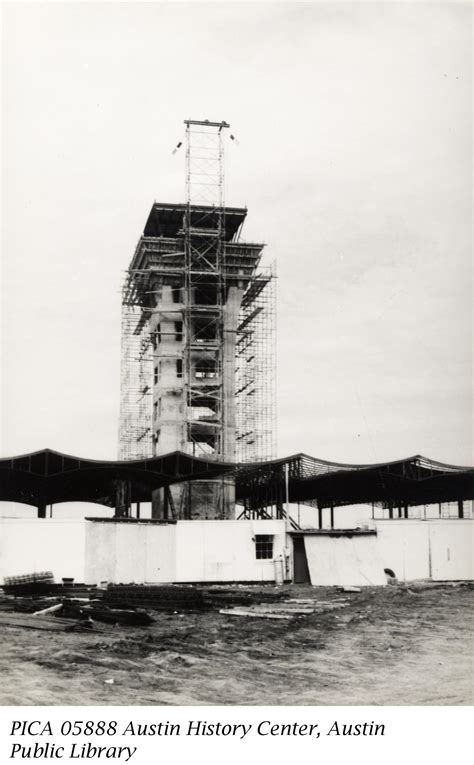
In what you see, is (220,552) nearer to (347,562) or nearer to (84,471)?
(347,562)

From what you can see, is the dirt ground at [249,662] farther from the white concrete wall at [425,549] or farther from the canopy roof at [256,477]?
the canopy roof at [256,477]

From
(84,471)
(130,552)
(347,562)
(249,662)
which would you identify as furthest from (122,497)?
(249,662)

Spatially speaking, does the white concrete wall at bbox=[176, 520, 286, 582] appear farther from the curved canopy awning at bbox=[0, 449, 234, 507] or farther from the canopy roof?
the curved canopy awning at bbox=[0, 449, 234, 507]

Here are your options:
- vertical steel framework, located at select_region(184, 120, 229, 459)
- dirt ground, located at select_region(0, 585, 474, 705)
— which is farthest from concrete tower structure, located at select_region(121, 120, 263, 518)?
dirt ground, located at select_region(0, 585, 474, 705)


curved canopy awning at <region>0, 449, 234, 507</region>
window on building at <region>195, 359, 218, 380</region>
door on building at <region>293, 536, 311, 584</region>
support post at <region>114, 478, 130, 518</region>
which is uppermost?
window on building at <region>195, 359, 218, 380</region>

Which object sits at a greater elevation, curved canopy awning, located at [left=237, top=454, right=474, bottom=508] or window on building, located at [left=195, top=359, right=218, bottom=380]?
window on building, located at [left=195, top=359, right=218, bottom=380]

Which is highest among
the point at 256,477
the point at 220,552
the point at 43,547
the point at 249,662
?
the point at 256,477

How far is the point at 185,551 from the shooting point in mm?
40000

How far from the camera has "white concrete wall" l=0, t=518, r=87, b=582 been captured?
3506 centimetres

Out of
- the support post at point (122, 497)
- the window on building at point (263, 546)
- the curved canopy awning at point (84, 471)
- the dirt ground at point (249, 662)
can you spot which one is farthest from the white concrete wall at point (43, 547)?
the dirt ground at point (249, 662)

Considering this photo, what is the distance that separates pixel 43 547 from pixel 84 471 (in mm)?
9175

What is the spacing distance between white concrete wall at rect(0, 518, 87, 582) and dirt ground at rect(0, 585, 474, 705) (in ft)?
32.5

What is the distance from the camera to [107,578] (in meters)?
37.1
